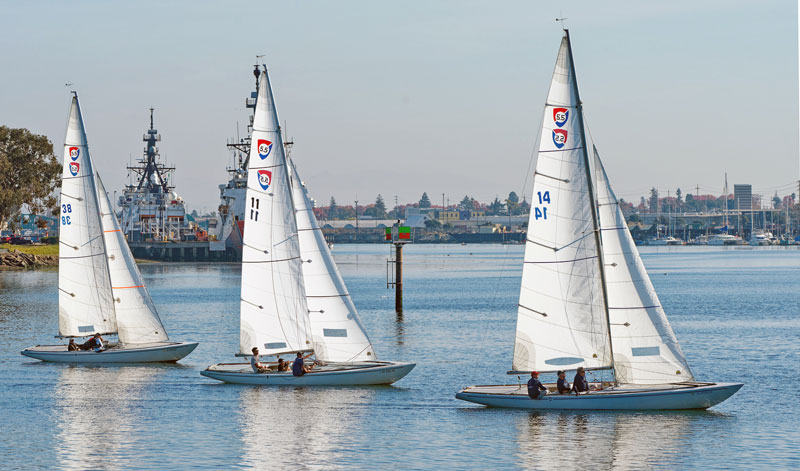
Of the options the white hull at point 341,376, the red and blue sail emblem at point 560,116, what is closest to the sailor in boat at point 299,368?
the white hull at point 341,376

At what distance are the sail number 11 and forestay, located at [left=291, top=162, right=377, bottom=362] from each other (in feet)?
32.2

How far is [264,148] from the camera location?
126 ft

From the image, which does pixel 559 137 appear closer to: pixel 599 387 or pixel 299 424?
pixel 599 387

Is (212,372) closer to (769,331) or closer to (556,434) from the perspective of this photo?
(556,434)

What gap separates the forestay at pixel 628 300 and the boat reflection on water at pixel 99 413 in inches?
578

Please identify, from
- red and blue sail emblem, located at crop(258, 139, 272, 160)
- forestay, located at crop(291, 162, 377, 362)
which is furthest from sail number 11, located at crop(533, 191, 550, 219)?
red and blue sail emblem, located at crop(258, 139, 272, 160)

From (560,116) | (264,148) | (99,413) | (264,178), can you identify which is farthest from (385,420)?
(560,116)

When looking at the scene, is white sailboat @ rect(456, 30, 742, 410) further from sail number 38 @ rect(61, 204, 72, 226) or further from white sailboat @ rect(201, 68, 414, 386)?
sail number 38 @ rect(61, 204, 72, 226)

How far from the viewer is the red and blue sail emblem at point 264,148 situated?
38469 millimetres

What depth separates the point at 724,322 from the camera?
2680 inches

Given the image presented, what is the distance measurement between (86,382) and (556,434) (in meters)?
20.3

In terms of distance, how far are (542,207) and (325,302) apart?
35.4 feet

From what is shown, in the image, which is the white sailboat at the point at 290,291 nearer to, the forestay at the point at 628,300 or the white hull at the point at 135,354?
the white hull at the point at 135,354

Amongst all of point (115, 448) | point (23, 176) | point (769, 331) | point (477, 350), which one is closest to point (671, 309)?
point (769, 331)
